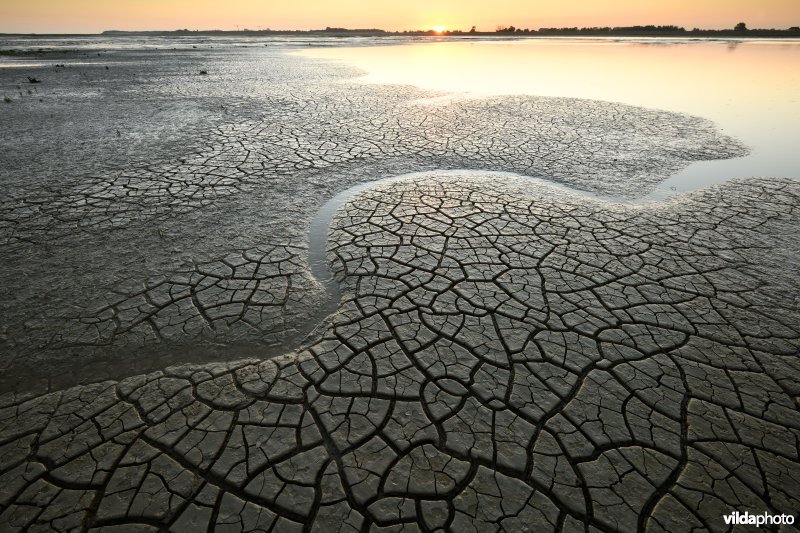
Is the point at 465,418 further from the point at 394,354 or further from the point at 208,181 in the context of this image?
the point at 208,181

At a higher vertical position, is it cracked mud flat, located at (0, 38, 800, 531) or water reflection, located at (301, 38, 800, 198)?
water reflection, located at (301, 38, 800, 198)

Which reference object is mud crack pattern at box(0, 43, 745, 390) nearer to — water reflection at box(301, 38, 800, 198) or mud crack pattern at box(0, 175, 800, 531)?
mud crack pattern at box(0, 175, 800, 531)

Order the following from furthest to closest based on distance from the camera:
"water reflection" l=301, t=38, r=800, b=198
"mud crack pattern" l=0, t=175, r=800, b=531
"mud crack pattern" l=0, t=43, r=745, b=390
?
1. "water reflection" l=301, t=38, r=800, b=198
2. "mud crack pattern" l=0, t=43, r=745, b=390
3. "mud crack pattern" l=0, t=175, r=800, b=531

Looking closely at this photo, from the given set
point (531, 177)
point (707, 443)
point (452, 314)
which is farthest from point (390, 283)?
point (531, 177)

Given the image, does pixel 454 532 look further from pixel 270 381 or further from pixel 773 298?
pixel 773 298

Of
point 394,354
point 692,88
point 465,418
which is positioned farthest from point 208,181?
point 692,88

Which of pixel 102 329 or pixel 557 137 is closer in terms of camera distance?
pixel 102 329

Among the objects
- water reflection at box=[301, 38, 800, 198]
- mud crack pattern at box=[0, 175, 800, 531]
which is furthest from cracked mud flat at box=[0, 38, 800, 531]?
water reflection at box=[301, 38, 800, 198]

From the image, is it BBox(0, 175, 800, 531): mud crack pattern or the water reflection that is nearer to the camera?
BBox(0, 175, 800, 531): mud crack pattern
